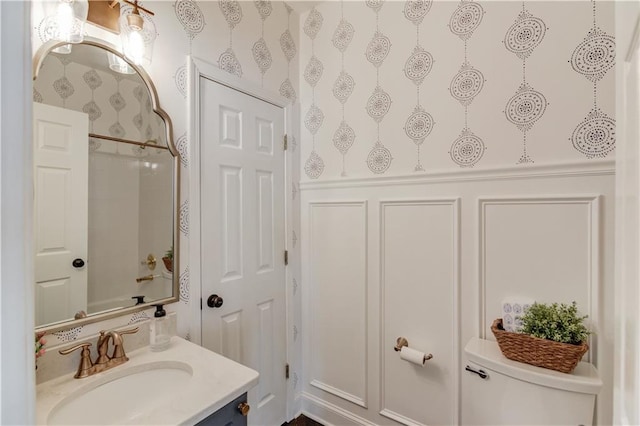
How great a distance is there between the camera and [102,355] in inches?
41.7

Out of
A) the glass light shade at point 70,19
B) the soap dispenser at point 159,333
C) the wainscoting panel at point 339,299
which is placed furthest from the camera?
the wainscoting panel at point 339,299

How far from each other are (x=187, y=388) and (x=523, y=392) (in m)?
1.16

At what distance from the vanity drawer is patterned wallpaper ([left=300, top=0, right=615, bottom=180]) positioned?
3.96 feet

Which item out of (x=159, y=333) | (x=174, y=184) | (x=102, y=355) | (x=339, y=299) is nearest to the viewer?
(x=102, y=355)

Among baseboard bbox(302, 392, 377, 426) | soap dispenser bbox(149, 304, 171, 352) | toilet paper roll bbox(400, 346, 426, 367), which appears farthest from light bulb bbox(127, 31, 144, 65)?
baseboard bbox(302, 392, 377, 426)

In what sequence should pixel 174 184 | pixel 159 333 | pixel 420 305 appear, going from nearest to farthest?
pixel 159 333
pixel 174 184
pixel 420 305

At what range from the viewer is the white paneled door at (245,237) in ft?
4.85

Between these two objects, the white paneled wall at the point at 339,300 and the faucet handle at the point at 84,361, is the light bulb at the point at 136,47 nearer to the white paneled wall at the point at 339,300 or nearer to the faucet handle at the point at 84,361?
the faucet handle at the point at 84,361

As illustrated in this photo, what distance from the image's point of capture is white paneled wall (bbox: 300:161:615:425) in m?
1.19

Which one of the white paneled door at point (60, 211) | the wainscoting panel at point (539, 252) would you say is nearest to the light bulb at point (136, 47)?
the white paneled door at point (60, 211)

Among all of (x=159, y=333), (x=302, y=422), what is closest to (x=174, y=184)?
(x=159, y=333)

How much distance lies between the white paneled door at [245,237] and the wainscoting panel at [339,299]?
21cm

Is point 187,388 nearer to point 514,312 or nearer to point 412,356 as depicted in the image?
point 412,356

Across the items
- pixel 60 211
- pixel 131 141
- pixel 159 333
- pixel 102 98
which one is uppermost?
pixel 102 98
